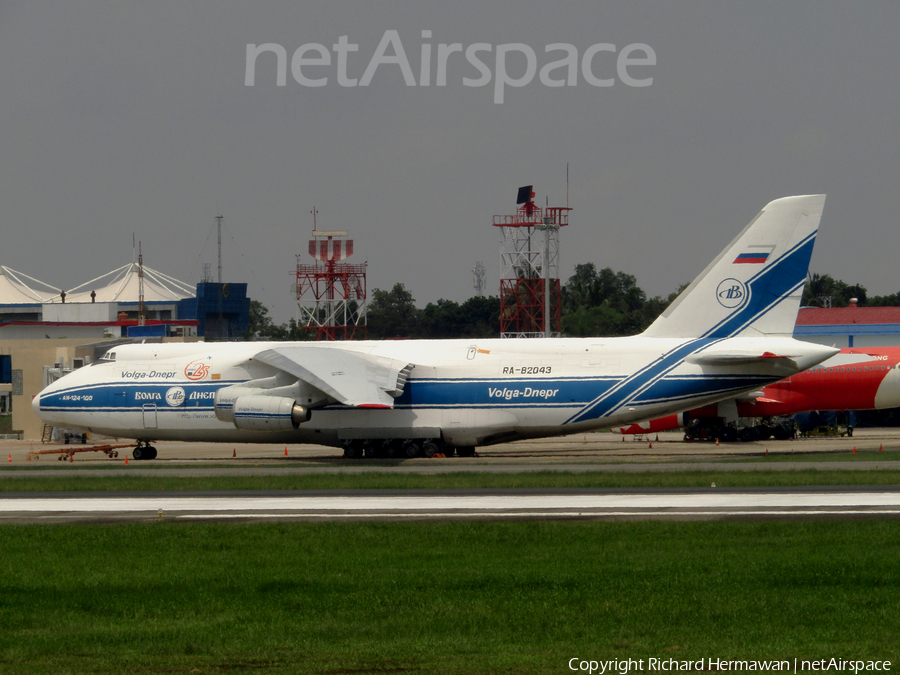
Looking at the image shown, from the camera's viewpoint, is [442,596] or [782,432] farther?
[782,432]

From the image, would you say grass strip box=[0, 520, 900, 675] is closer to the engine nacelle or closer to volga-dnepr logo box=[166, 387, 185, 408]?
the engine nacelle

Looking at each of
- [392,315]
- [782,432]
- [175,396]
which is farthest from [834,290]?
[175,396]

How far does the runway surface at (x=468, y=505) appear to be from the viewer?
703 inches

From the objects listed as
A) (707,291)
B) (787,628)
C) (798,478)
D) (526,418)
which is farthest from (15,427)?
(787,628)

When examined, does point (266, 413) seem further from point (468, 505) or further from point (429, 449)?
point (468, 505)

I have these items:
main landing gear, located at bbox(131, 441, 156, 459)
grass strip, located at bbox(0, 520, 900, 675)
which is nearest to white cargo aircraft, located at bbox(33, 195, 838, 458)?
main landing gear, located at bbox(131, 441, 156, 459)

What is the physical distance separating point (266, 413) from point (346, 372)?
289 centimetres

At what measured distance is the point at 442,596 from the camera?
461 inches

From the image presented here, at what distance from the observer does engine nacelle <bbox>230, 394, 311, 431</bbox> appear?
32.1m

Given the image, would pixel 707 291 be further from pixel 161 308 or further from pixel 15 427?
pixel 161 308

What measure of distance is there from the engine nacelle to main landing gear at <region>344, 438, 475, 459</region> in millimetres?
2655

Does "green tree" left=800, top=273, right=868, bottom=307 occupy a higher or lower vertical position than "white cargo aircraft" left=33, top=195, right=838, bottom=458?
higher

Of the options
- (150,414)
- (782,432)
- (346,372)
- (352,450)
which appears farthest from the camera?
(782,432)

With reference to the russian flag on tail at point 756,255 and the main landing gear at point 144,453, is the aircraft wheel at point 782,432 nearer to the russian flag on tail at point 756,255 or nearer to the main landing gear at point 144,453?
the russian flag on tail at point 756,255
